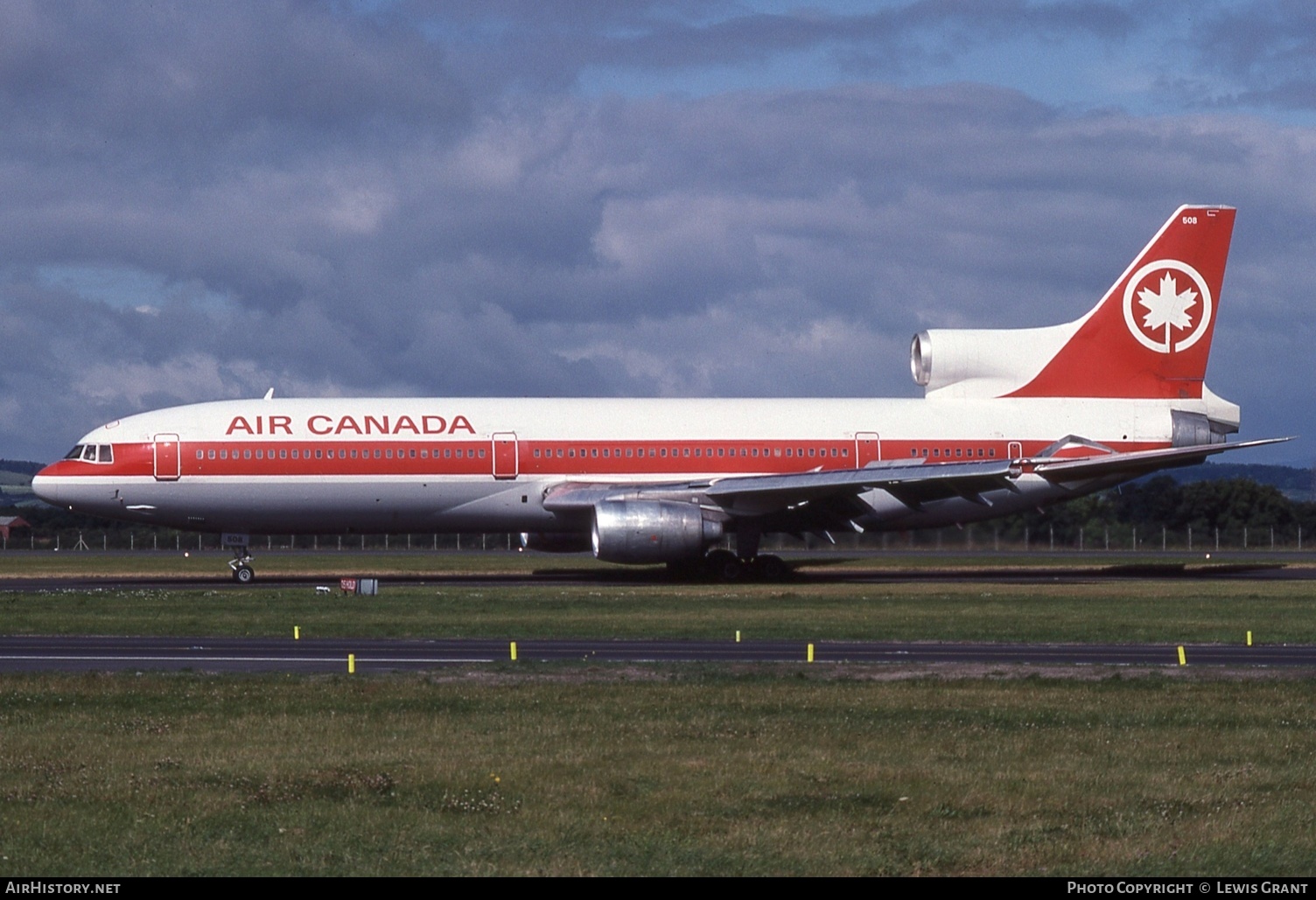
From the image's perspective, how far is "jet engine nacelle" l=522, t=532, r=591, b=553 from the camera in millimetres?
46938

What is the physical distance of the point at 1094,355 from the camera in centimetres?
4731

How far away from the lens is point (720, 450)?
44844 millimetres

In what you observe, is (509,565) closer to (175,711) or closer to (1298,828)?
(175,711)

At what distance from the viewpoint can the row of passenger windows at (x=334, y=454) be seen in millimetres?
42656

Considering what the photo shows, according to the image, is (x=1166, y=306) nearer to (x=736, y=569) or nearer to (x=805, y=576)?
(x=805, y=576)

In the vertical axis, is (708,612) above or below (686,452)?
below

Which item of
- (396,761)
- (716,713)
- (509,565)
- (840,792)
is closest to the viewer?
(840,792)

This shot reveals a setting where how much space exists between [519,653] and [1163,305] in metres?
30.0

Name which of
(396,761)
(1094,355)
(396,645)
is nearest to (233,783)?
(396,761)

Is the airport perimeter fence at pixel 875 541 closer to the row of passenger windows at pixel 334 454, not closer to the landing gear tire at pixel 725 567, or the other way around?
the landing gear tire at pixel 725 567

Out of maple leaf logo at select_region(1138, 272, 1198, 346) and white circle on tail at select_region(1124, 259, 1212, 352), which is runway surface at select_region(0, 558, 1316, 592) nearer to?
white circle on tail at select_region(1124, 259, 1212, 352)

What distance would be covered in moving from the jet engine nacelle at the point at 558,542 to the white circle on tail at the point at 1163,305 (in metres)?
18.1

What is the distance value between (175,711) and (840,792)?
853 cm

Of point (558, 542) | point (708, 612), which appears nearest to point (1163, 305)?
point (558, 542)
